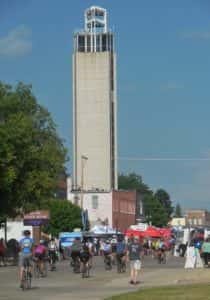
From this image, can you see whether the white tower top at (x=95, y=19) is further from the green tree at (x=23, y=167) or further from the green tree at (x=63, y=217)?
the green tree at (x=23, y=167)

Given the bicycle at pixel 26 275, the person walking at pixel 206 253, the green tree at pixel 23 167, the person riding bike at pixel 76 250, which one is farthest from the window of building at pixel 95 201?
the bicycle at pixel 26 275

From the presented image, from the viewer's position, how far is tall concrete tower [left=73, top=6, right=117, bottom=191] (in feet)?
447

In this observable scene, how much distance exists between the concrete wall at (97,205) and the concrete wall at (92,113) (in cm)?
340

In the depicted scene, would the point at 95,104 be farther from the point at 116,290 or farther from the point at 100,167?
the point at 116,290

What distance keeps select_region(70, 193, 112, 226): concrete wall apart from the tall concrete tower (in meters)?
3.12

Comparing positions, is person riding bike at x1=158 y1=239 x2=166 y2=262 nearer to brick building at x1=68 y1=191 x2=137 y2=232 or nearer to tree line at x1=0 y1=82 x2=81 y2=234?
tree line at x1=0 y1=82 x2=81 y2=234

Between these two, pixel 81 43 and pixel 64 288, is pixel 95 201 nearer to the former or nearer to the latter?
pixel 81 43

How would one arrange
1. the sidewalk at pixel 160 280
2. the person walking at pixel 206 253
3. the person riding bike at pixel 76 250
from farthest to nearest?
1. the person walking at pixel 206 253
2. the person riding bike at pixel 76 250
3. the sidewalk at pixel 160 280

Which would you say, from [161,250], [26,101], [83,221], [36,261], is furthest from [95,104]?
[36,261]

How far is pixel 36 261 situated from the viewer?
35188 mm

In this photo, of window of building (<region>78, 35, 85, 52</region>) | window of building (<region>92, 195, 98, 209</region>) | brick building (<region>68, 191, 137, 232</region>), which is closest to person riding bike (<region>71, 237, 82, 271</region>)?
brick building (<region>68, 191, 137, 232</region>)

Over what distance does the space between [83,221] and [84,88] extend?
43.3 meters

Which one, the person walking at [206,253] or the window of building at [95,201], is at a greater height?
the window of building at [95,201]

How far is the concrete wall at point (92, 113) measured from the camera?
13612cm
